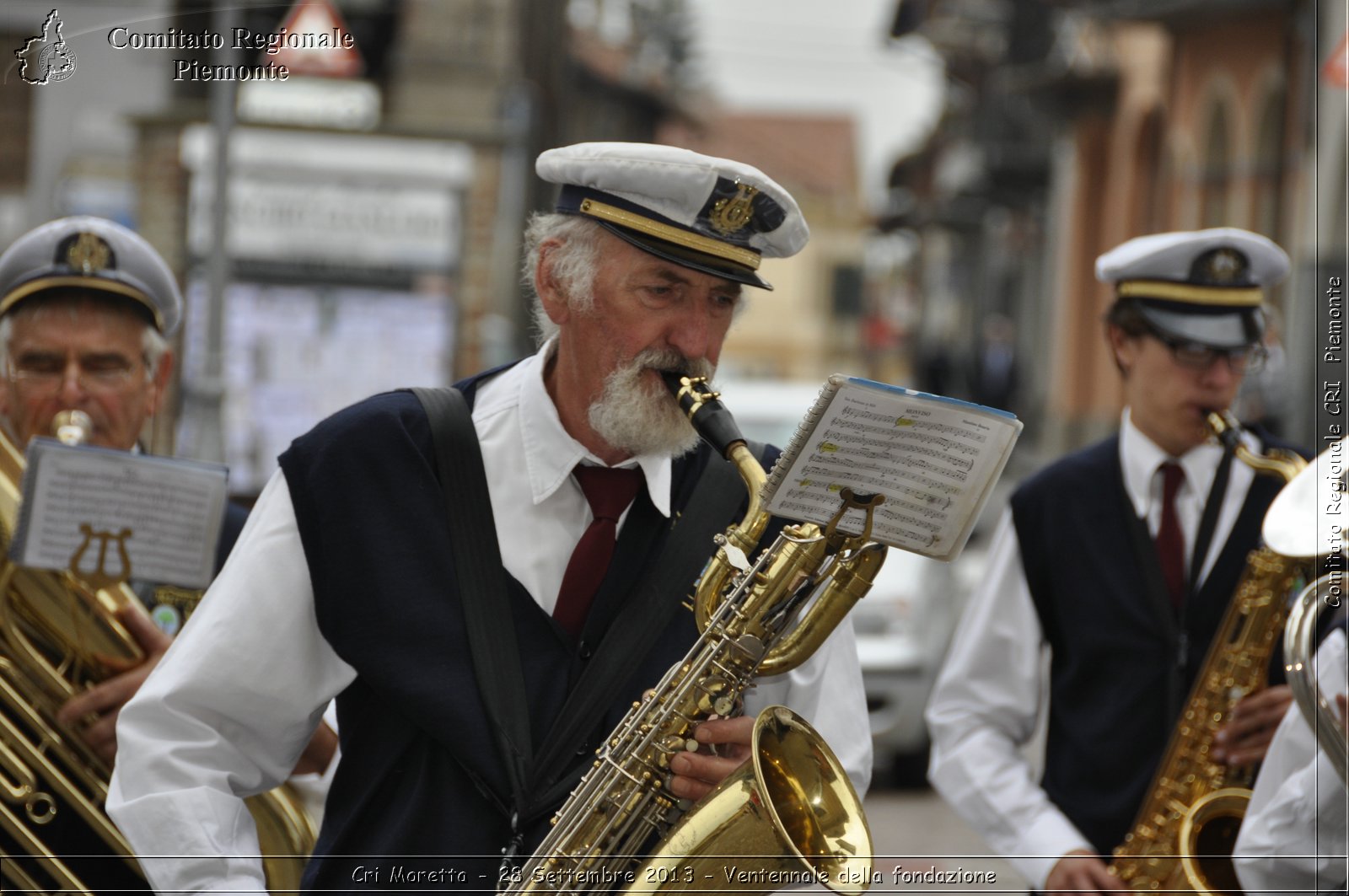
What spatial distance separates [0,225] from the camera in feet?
40.3

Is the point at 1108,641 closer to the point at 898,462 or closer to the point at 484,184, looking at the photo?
the point at 898,462

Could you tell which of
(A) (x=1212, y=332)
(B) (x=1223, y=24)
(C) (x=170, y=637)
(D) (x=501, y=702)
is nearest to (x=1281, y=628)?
(A) (x=1212, y=332)

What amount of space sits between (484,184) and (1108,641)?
27.9 feet

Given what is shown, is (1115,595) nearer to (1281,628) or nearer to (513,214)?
(1281,628)

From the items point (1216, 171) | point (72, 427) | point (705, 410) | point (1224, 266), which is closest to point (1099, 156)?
point (1216, 171)

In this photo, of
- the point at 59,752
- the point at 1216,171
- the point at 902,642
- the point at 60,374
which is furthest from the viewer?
the point at 1216,171

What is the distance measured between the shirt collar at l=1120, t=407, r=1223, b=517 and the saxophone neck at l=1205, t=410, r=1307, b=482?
69 millimetres

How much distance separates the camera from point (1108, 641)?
11.9 feet

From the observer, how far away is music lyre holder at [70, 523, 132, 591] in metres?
3.04

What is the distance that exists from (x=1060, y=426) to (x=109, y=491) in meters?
22.2

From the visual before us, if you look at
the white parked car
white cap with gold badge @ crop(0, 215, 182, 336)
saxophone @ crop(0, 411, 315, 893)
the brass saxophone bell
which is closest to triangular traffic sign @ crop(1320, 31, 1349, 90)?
the brass saxophone bell

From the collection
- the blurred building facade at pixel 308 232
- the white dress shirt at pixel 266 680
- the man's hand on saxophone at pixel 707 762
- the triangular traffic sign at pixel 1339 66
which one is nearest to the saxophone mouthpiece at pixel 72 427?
the white dress shirt at pixel 266 680

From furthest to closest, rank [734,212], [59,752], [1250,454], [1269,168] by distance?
[1269,168] → [1250,454] → [59,752] → [734,212]

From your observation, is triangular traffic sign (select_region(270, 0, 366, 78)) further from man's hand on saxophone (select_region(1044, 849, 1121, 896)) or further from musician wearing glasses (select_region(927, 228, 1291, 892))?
man's hand on saxophone (select_region(1044, 849, 1121, 896))
